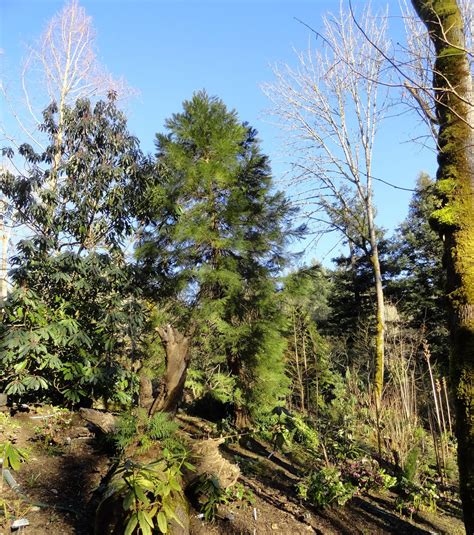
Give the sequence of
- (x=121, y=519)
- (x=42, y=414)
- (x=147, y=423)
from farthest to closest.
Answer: (x=42, y=414) < (x=147, y=423) < (x=121, y=519)

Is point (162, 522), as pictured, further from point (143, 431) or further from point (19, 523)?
point (143, 431)

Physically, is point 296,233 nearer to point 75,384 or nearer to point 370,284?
point 75,384

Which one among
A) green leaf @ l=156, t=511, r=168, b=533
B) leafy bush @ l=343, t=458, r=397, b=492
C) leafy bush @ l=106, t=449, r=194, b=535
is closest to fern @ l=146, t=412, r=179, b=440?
leafy bush @ l=106, t=449, r=194, b=535

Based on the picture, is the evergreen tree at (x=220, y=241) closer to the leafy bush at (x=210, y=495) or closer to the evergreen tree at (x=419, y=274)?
the leafy bush at (x=210, y=495)

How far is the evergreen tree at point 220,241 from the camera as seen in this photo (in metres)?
7.56

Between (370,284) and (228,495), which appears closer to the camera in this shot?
(228,495)

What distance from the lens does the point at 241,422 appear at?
299 inches

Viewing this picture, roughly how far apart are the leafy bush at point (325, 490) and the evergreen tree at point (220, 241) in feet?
11.5

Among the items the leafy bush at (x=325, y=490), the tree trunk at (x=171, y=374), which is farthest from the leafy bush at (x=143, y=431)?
the leafy bush at (x=325, y=490)

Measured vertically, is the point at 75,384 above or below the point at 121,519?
Answer: above

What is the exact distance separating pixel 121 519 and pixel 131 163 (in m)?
5.28

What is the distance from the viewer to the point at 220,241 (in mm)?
7840

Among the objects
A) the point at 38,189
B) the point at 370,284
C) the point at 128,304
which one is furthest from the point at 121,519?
the point at 370,284

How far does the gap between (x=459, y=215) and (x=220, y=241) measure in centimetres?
536
